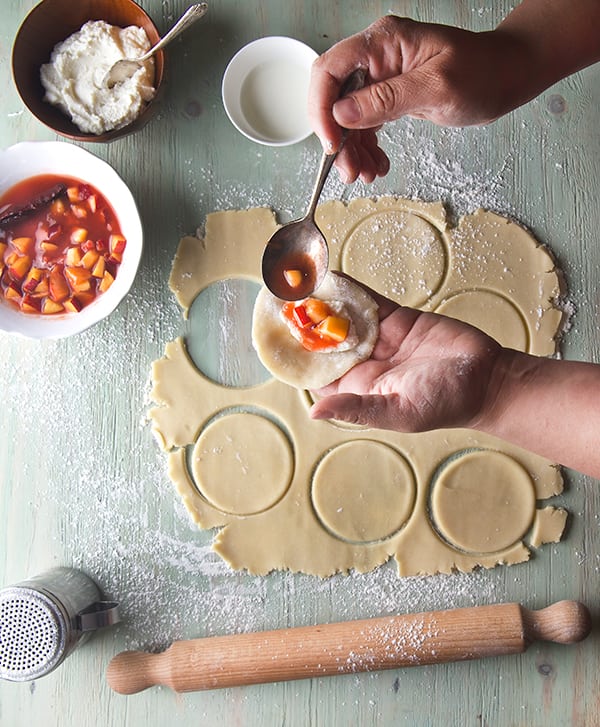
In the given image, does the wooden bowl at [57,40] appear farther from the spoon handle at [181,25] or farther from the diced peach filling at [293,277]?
the diced peach filling at [293,277]

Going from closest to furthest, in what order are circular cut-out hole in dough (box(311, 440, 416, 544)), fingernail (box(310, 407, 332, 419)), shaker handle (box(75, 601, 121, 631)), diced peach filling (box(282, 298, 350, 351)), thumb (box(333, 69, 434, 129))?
fingernail (box(310, 407, 332, 419))
thumb (box(333, 69, 434, 129))
diced peach filling (box(282, 298, 350, 351))
shaker handle (box(75, 601, 121, 631))
circular cut-out hole in dough (box(311, 440, 416, 544))

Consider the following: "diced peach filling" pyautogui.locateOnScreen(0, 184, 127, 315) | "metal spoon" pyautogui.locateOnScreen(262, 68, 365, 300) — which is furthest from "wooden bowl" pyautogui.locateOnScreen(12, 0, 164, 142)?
"metal spoon" pyautogui.locateOnScreen(262, 68, 365, 300)

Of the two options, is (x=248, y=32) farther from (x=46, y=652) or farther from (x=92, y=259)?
(x=46, y=652)

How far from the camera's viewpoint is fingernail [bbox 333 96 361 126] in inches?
57.3

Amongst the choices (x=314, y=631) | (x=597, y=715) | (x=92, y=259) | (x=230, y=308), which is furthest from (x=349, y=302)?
(x=597, y=715)

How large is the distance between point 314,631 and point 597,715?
0.76 meters

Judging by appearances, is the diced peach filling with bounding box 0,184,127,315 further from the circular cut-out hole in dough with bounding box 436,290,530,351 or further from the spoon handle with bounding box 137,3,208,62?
the circular cut-out hole in dough with bounding box 436,290,530,351

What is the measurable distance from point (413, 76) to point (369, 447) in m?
0.89

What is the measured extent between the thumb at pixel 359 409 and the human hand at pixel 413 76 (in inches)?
20.9

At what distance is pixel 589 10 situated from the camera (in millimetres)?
1630

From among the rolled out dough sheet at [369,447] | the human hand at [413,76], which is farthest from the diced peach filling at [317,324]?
the human hand at [413,76]

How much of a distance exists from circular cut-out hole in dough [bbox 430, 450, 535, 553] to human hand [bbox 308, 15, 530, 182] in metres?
0.84

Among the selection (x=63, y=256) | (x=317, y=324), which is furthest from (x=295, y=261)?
(x=63, y=256)

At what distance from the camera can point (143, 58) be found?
1.86 m
